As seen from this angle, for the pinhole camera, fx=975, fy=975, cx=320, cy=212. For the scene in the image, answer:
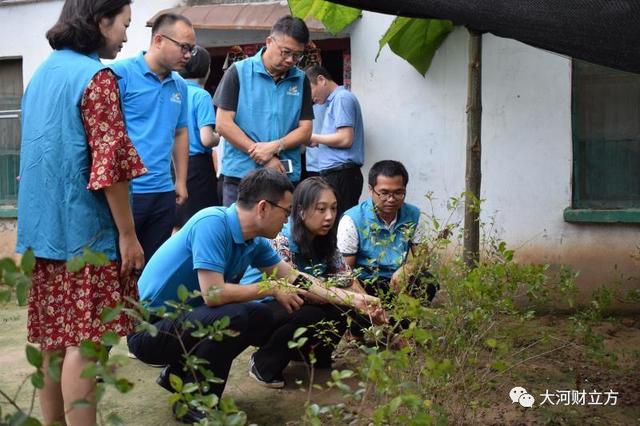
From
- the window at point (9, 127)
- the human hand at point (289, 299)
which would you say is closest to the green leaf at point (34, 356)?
the human hand at point (289, 299)

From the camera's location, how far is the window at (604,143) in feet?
21.3

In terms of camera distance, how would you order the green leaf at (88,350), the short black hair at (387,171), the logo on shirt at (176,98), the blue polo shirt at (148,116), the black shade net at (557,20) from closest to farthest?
the green leaf at (88,350) < the black shade net at (557,20) < the blue polo shirt at (148,116) < the logo on shirt at (176,98) < the short black hair at (387,171)

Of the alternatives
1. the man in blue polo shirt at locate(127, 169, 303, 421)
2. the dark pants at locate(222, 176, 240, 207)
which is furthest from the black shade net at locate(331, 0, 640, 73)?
the dark pants at locate(222, 176, 240, 207)

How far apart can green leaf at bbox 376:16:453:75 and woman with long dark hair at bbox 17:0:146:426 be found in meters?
3.23

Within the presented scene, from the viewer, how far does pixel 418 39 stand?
6.68 meters

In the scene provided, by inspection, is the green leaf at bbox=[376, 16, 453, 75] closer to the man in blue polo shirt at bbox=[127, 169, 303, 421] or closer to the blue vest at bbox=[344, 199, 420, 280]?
the blue vest at bbox=[344, 199, 420, 280]

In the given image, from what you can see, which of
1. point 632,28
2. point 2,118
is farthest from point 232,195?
point 2,118

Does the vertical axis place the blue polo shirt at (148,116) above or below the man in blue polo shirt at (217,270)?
above

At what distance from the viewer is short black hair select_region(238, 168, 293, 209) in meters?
3.97

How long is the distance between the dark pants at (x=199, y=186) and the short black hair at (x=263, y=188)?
218cm

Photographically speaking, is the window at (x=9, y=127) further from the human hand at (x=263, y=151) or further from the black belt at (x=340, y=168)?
the human hand at (x=263, y=151)

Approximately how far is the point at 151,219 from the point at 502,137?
2.91 m

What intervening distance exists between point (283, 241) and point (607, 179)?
2.81 m

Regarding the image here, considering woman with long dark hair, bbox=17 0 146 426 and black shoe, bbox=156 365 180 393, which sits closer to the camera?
woman with long dark hair, bbox=17 0 146 426
